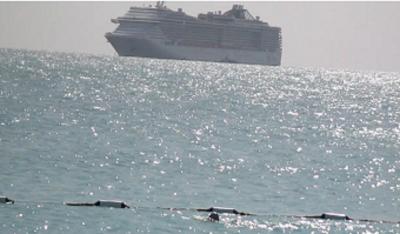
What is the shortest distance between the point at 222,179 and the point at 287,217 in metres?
6.76

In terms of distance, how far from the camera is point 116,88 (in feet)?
285

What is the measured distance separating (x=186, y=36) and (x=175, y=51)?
3.22 m

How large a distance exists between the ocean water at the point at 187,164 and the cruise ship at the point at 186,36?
83.7m

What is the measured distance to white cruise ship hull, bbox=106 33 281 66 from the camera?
159 m

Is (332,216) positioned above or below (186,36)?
below

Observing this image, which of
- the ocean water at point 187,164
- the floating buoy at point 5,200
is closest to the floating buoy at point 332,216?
the ocean water at point 187,164

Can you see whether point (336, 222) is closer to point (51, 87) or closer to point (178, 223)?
point (178, 223)

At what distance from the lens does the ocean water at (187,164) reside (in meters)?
26.8

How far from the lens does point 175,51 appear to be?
528 feet

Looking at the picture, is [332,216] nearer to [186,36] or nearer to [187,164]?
[187,164]

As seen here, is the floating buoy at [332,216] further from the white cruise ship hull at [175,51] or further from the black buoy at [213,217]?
the white cruise ship hull at [175,51]

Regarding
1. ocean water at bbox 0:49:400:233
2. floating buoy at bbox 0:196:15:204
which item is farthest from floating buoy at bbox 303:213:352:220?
floating buoy at bbox 0:196:15:204

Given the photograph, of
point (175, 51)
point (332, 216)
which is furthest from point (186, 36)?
point (332, 216)

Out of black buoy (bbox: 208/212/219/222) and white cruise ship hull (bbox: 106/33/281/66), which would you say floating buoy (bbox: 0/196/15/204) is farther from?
white cruise ship hull (bbox: 106/33/281/66)
